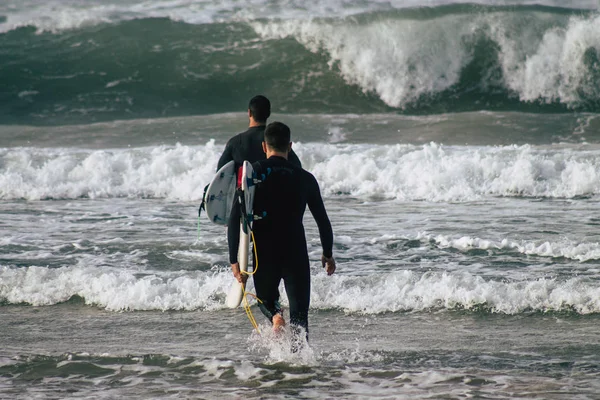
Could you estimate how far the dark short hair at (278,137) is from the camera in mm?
4816

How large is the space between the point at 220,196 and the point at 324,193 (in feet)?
23.6

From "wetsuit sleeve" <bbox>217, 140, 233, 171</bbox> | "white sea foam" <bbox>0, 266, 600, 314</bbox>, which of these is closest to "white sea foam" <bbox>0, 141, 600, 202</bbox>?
"white sea foam" <bbox>0, 266, 600, 314</bbox>

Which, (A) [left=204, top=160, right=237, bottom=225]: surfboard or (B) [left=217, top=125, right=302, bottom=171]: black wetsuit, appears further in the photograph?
(B) [left=217, top=125, right=302, bottom=171]: black wetsuit

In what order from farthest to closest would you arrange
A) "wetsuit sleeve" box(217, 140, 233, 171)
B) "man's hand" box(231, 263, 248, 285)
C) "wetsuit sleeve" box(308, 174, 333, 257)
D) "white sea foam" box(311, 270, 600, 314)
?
"white sea foam" box(311, 270, 600, 314), "wetsuit sleeve" box(217, 140, 233, 171), "man's hand" box(231, 263, 248, 285), "wetsuit sleeve" box(308, 174, 333, 257)

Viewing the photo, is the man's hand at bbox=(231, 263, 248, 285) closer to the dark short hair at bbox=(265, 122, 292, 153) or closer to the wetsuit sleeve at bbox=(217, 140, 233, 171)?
the dark short hair at bbox=(265, 122, 292, 153)

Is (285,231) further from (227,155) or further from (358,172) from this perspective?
(358,172)

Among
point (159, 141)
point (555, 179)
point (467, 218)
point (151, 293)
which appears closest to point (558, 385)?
point (151, 293)

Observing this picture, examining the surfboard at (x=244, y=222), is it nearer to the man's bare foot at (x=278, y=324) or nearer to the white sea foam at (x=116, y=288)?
the man's bare foot at (x=278, y=324)

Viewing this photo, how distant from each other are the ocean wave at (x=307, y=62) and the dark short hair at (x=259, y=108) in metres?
14.1

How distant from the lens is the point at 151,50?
2225cm

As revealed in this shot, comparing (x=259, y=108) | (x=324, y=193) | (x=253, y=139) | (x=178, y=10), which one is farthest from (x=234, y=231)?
(x=178, y=10)

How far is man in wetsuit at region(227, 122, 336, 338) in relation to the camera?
4.84 m

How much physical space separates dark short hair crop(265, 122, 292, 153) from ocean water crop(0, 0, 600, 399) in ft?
4.15

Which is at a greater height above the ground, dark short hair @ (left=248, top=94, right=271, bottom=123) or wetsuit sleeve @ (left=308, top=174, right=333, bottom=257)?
dark short hair @ (left=248, top=94, right=271, bottom=123)
